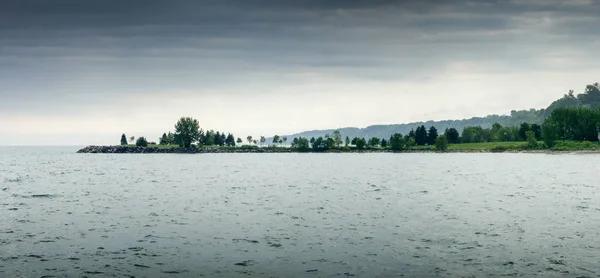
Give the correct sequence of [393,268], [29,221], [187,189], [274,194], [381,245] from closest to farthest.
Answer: [393,268] → [381,245] → [29,221] → [274,194] → [187,189]

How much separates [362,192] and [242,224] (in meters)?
31.0

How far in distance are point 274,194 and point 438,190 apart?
2501 centimetres

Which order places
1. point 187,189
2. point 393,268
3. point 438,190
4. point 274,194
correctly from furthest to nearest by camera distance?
point 187,189 → point 438,190 → point 274,194 → point 393,268

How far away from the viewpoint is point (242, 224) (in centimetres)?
4138

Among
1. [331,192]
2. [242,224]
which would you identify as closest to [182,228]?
[242,224]

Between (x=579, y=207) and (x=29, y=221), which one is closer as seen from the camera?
(x=29, y=221)

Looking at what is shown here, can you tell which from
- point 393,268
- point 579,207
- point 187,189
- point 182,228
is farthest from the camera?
point 187,189

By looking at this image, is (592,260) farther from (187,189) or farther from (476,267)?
(187,189)

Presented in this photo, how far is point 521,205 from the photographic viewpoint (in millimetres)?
52906

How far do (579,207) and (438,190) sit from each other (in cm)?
2302

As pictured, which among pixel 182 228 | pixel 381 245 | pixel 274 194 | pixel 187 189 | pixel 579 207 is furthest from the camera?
pixel 187 189

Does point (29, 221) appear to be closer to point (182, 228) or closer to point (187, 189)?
point (182, 228)

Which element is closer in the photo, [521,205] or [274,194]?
[521,205]

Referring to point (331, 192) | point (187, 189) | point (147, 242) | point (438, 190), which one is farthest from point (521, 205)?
point (187, 189)
